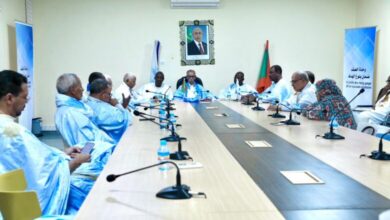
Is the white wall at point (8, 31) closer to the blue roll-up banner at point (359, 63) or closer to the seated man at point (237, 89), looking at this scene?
the seated man at point (237, 89)

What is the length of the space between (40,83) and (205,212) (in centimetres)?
749

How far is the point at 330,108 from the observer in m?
4.52

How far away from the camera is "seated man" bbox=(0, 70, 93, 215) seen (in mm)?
2314

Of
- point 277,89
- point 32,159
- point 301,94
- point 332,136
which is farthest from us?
point 277,89

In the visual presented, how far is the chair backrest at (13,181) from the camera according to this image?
6.52 ft

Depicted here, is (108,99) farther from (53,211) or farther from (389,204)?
(389,204)

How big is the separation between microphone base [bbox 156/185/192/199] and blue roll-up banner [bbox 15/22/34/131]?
18.1ft

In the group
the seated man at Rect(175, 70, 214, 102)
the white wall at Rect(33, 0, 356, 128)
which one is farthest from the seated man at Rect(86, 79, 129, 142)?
the white wall at Rect(33, 0, 356, 128)

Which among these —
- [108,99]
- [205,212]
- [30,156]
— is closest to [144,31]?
[108,99]

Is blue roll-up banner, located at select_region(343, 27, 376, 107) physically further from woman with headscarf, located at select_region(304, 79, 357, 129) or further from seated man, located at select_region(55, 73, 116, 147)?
seated man, located at select_region(55, 73, 116, 147)

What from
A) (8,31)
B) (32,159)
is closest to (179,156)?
(32,159)

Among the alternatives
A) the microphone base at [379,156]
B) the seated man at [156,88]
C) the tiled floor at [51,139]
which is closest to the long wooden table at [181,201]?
the microphone base at [379,156]

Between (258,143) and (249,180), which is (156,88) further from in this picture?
(249,180)

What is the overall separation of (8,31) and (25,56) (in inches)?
18.8
